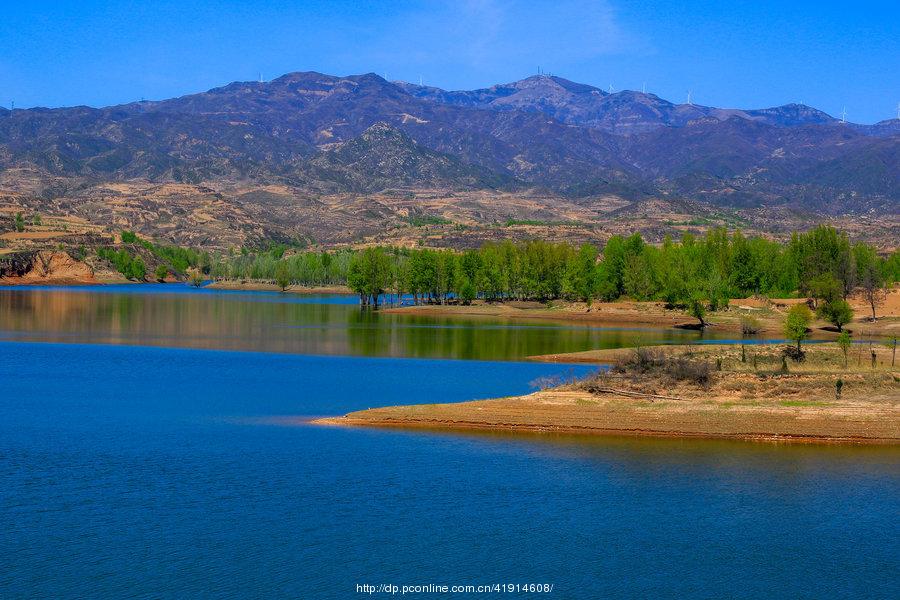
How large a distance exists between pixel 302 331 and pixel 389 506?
74.5 metres

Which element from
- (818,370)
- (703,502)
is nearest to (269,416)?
(703,502)

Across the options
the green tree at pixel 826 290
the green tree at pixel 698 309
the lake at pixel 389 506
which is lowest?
the lake at pixel 389 506

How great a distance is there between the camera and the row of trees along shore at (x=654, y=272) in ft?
429

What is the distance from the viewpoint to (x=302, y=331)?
353 feet

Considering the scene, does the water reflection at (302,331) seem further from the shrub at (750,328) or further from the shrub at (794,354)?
the shrub at (794,354)

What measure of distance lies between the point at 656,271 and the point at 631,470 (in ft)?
346

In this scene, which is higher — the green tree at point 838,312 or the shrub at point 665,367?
the green tree at point 838,312

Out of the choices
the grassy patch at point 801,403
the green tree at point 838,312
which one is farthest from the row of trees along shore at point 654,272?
the grassy patch at point 801,403

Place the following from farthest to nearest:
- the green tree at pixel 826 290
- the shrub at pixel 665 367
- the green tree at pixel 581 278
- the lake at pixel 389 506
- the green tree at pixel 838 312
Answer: the green tree at pixel 581 278
the green tree at pixel 826 290
the green tree at pixel 838 312
the shrub at pixel 665 367
the lake at pixel 389 506

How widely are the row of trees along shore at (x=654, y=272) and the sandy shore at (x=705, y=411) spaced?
64537mm

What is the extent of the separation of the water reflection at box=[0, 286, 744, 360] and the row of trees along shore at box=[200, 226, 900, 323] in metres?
12.1

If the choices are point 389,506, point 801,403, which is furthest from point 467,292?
point 389,506

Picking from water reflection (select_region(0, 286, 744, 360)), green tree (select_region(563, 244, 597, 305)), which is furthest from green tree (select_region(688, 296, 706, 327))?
green tree (select_region(563, 244, 597, 305))

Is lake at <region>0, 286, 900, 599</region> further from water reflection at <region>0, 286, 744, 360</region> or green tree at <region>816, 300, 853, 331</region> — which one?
green tree at <region>816, 300, 853, 331</region>
